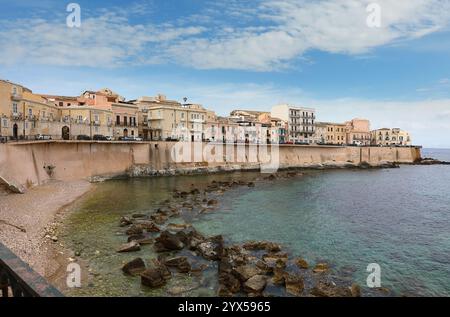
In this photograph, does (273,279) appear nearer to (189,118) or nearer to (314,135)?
(189,118)

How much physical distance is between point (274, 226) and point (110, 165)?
33868mm

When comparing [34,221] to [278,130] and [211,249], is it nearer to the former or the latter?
→ [211,249]

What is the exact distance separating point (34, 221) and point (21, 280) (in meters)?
20.1

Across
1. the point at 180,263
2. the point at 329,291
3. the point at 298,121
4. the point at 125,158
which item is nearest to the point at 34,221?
the point at 180,263

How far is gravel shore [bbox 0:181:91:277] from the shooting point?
1444cm

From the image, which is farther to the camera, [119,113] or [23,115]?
[119,113]

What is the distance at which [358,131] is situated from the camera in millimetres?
116812

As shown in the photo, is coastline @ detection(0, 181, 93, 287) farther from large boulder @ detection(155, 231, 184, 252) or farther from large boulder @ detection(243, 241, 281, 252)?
large boulder @ detection(243, 241, 281, 252)

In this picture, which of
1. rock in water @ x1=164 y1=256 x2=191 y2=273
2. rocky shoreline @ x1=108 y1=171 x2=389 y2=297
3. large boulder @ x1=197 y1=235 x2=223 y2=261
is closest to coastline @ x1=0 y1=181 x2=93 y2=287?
rocky shoreline @ x1=108 y1=171 x2=389 y2=297

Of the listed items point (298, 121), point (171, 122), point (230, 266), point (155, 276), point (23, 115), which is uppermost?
point (298, 121)

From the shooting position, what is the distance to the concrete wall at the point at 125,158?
109 feet

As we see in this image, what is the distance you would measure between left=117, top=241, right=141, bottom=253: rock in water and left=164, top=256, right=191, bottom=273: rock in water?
2.45 m

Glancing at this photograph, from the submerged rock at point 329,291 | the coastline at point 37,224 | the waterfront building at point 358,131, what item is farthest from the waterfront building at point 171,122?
the waterfront building at point 358,131

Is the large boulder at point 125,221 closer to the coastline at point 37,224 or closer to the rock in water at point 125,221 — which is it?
the rock in water at point 125,221
